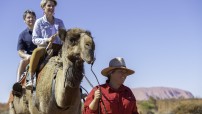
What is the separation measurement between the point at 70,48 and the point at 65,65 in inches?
11.2

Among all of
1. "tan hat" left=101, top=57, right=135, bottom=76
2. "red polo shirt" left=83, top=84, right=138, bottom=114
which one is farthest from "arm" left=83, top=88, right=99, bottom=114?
"tan hat" left=101, top=57, right=135, bottom=76

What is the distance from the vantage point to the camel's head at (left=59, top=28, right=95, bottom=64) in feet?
20.4

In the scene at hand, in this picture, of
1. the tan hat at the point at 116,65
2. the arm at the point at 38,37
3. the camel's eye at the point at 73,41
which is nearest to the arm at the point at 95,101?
the tan hat at the point at 116,65

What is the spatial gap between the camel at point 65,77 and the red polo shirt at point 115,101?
14.8 inches

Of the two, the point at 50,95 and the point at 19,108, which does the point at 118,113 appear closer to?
the point at 50,95

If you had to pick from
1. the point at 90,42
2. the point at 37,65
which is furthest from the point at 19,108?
the point at 90,42

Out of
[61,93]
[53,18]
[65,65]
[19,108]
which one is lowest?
[19,108]

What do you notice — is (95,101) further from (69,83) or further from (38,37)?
(38,37)

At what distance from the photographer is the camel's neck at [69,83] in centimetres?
664

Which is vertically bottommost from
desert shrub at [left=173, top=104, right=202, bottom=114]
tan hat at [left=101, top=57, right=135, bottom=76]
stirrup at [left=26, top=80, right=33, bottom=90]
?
desert shrub at [left=173, top=104, right=202, bottom=114]

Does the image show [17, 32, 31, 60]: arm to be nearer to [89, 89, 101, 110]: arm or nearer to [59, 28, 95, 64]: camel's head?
[89, 89, 101, 110]: arm

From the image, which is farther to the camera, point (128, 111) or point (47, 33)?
point (47, 33)

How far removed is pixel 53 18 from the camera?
29.6 feet

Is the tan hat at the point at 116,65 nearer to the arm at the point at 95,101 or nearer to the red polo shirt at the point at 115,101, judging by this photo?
the red polo shirt at the point at 115,101
